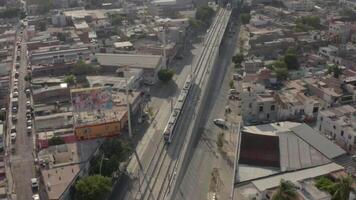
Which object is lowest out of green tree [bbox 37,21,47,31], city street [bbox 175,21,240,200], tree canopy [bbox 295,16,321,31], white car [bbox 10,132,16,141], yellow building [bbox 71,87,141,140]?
city street [bbox 175,21,240,200]

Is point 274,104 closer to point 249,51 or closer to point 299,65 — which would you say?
point 299,65

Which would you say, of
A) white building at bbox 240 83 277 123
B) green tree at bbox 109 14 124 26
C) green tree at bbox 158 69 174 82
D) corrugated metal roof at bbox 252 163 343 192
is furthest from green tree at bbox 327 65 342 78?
green tree at bbox 109 14 124 26

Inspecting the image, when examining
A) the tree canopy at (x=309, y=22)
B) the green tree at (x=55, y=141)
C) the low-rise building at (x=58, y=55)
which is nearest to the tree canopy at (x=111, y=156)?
the green tree at (x=55, y=141)

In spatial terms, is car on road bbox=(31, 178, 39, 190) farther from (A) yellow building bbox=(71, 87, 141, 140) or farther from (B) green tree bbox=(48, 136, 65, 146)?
(A) yellow building bbox=(71, 87, 141, 140)

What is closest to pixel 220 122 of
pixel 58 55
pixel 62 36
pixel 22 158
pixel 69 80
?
pixel 22 158

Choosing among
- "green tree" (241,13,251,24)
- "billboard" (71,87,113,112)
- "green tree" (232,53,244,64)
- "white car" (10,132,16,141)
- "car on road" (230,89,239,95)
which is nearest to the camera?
"billboard" (71,87,113,112)

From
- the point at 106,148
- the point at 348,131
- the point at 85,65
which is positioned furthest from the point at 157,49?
the point at 348,131
